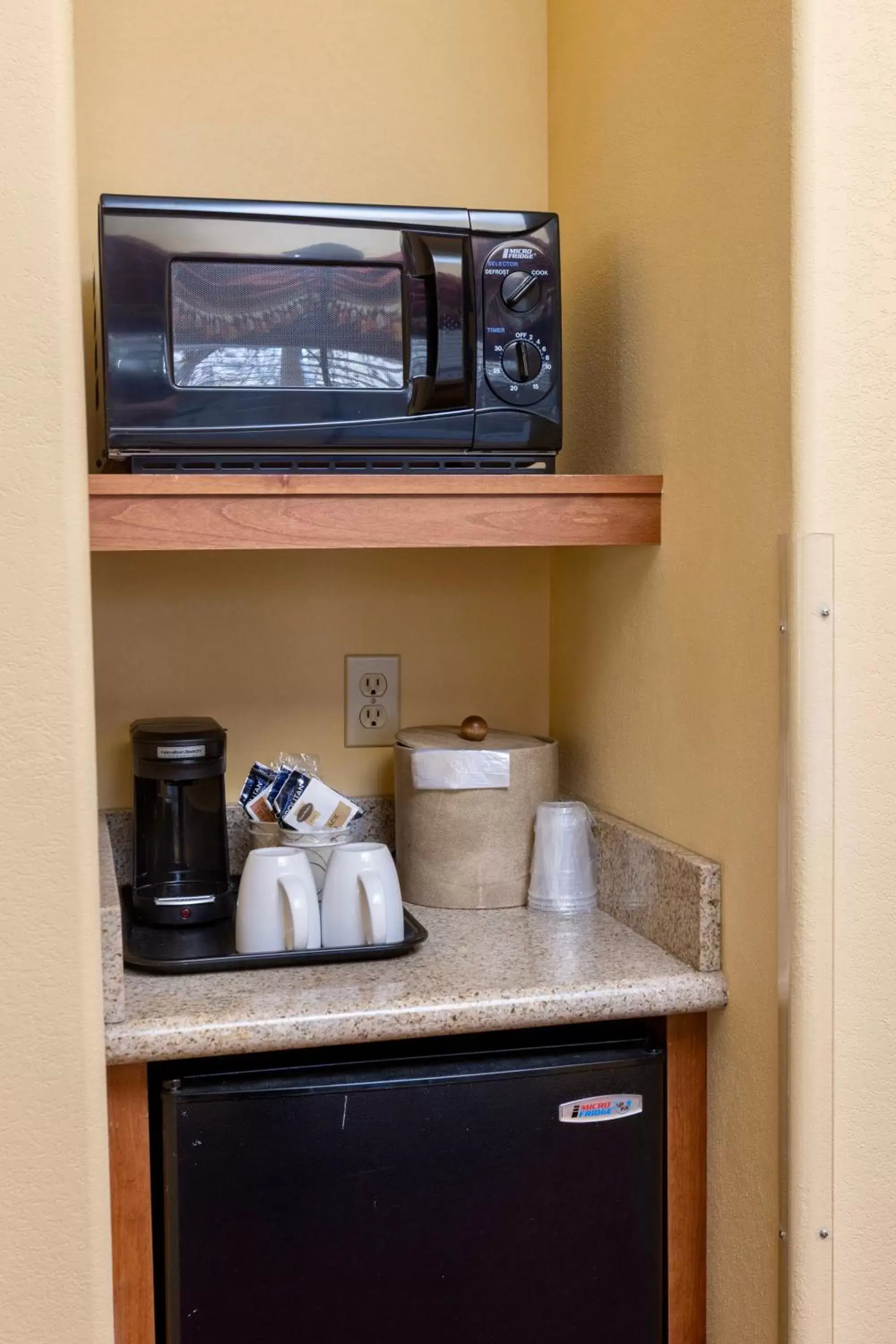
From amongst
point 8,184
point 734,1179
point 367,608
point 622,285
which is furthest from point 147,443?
point 734,1179

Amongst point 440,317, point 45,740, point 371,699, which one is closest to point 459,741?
point 371,699

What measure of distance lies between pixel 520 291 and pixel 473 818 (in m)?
0.58

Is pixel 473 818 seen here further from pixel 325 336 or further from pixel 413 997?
pixel 325 336

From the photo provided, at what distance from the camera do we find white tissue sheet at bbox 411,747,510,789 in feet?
4.82

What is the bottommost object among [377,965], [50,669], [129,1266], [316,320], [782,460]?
[129,1266]

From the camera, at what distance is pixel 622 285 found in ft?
4.70

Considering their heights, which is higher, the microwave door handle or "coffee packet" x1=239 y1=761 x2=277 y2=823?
the microwave door handle

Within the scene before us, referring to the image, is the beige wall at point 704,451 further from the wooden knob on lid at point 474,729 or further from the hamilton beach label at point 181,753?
the hamilton beach label at point 181,753

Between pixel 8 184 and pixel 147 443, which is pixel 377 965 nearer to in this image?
pixel 147 443

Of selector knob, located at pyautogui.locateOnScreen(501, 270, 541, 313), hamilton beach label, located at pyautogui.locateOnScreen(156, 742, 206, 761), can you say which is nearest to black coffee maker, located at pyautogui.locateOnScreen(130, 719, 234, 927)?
hamilton beach label, located at pyautogui.locateOnScreen(156, 742, 206, 761)

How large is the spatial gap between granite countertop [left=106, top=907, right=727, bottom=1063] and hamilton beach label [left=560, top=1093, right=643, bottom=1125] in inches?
3.0

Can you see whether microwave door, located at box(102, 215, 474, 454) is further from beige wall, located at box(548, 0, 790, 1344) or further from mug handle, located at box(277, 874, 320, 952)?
mug handle, located at box(277, 874, 320, 952)

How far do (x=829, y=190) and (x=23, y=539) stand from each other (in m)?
0.72

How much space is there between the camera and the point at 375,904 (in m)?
1.30
